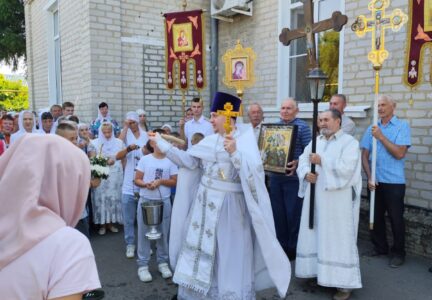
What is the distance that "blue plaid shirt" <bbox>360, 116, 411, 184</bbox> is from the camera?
431 centimetres

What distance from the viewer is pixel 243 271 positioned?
3268 millimetres

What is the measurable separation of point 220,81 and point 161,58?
4.62 feet

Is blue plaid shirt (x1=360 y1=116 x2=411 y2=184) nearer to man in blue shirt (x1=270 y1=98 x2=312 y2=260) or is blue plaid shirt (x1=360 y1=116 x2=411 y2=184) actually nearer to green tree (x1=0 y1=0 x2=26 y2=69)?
man in blue shirt (x1=270 y1=98 x2=312 y2=260)

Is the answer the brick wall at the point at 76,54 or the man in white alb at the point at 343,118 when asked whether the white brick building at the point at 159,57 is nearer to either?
the brick wall at the point at 76,54

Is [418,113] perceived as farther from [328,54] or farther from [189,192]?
[189,192]

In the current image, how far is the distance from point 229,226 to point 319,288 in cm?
138

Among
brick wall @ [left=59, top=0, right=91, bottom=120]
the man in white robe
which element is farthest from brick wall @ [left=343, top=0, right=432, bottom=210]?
brick wall @ [left=59, top=0, right=91, bottom=120]

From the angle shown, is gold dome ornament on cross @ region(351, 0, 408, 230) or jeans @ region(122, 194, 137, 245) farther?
jeans @ region(122, 194, 137, 245)

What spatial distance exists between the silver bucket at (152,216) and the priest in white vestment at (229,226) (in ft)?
1.86

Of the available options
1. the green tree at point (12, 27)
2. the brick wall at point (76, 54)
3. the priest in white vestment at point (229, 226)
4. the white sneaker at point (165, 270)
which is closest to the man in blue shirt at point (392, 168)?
the priest in white vestment at point (229, 226)

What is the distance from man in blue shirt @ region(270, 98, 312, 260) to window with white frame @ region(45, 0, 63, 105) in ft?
25.5

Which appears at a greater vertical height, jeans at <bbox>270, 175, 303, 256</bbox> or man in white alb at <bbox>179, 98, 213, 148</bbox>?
man in white alb at <bbox>179, 98, 213, 148</bbox>

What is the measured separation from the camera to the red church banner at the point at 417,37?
408 cm

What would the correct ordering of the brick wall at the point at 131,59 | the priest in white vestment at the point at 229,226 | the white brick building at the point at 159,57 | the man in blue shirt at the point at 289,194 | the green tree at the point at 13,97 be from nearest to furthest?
the priest in white vestment at the point at 229,226 < the man in blue shirt at the point at 289,194 < the white brick building at the point at 159,57 < the brick wall at the point at 131,59 < the green tree at the point at 13,97
